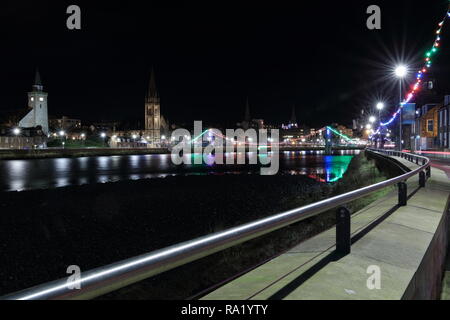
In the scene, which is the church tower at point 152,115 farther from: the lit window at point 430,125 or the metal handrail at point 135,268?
the metal handrail at point 135,268

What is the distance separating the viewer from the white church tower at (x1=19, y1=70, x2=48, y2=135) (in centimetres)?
11838

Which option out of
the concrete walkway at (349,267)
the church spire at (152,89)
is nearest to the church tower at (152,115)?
the church spire at (152,89)

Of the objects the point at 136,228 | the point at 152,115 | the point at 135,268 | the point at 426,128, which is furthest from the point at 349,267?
the point at 152,115

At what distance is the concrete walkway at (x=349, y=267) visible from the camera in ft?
12.0

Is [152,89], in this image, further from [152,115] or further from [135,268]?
[135,268]

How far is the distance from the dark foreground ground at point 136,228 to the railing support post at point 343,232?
19.2ft

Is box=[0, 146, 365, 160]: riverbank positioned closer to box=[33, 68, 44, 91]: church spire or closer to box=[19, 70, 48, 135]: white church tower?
box=[19, 70, 48, 135]: white church tower

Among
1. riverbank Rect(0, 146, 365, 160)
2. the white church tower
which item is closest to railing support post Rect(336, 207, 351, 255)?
riverbank Rect(0, 146, 365, 160)

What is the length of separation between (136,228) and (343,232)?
1597 centimetres

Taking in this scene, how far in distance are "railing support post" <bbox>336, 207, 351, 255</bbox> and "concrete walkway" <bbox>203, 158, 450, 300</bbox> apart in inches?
4.3

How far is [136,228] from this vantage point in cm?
1948
